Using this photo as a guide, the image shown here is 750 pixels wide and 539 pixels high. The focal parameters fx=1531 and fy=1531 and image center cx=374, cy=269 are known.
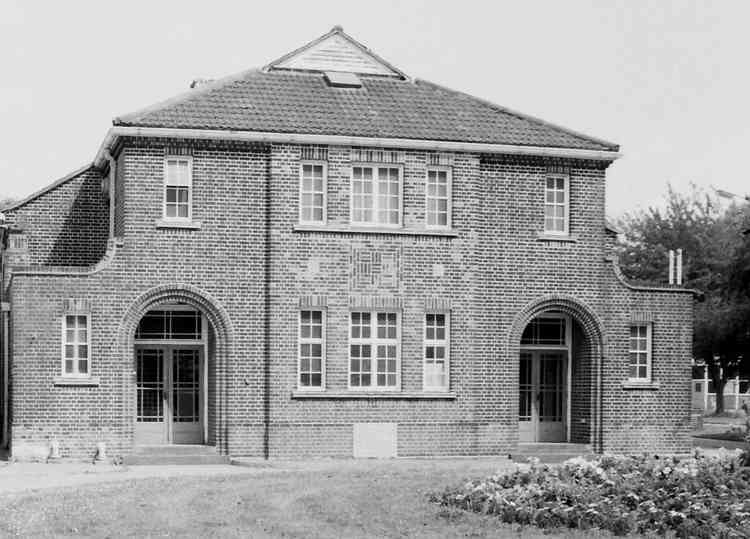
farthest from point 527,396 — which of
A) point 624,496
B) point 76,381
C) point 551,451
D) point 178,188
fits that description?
point 624,496

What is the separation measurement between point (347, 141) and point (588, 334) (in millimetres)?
7076

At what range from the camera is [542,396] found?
117ft

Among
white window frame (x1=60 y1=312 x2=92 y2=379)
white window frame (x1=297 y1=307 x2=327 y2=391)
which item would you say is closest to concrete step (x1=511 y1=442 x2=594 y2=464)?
white window frame (x1=297 y1=307 x2=327 y2=391)

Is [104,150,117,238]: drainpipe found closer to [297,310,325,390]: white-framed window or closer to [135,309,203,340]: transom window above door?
[135,309,203,340]: transom window above door

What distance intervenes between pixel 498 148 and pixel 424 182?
1.87 meters

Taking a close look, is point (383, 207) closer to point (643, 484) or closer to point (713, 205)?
point (643, 484)

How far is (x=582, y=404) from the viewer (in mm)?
34719

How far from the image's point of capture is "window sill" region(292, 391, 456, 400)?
32.4m

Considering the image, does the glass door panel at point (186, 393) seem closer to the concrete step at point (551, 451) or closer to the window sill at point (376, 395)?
the window sill at point (376, 395)

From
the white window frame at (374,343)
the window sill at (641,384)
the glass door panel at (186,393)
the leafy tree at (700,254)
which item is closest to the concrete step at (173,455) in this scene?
the glass door panel at (186,393)

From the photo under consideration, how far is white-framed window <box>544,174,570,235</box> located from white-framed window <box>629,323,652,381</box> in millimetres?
2849

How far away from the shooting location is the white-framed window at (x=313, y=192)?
3288 cm

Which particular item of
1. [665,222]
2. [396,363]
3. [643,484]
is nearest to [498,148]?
[396,363]

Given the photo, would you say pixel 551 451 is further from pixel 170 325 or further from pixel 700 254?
pixel 700 254
